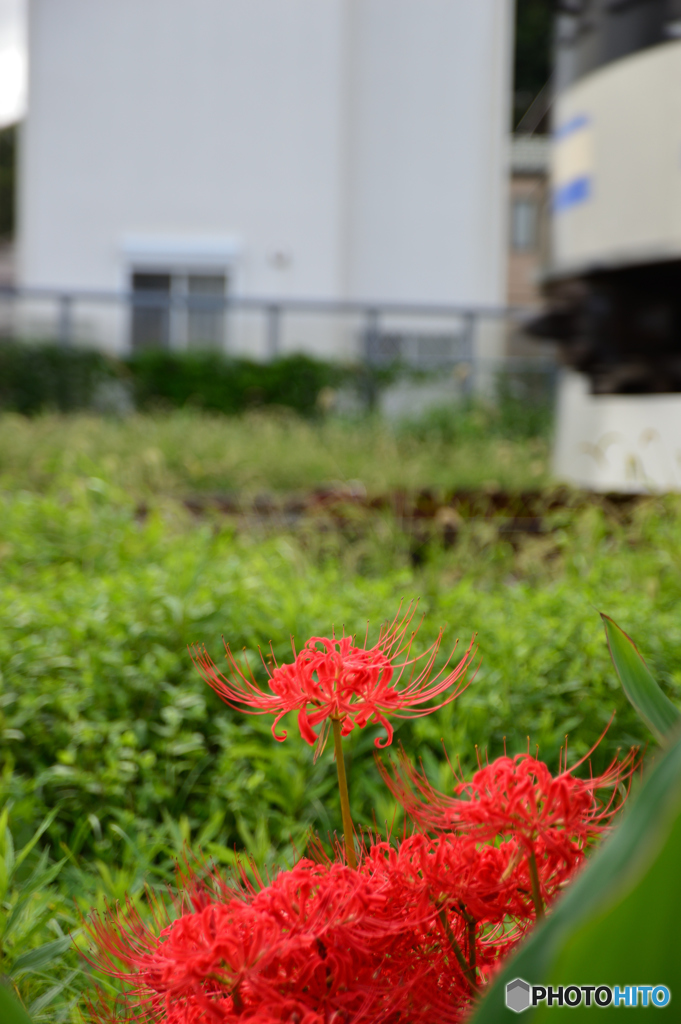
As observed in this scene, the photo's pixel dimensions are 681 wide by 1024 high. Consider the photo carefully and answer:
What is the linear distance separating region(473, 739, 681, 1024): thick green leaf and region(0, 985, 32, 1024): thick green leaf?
0.74 feet

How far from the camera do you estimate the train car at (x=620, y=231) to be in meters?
4.56

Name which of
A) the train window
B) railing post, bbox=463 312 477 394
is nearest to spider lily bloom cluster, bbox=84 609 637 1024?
railing post, bbox=463 312 477 394

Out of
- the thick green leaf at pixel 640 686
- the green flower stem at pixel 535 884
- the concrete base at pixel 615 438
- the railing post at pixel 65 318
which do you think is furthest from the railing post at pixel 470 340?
the green flower stem at pixel 535 884

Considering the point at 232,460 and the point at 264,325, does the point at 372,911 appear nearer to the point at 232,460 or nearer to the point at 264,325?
the point at 232,460

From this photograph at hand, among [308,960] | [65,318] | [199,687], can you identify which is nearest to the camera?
[308,960]

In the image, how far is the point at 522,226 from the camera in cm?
2992

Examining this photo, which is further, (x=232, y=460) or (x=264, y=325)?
(x=264, y=325)

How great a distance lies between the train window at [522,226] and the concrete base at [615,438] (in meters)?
25.6

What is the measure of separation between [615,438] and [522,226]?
2656 centimetres

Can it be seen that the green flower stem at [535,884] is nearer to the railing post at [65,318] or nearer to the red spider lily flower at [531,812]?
the red spider lily flower at [531,812]

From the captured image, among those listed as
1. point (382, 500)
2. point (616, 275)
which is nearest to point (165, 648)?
point (382, 500)

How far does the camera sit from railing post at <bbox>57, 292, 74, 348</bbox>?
567 inches

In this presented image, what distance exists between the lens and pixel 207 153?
15.4 meters

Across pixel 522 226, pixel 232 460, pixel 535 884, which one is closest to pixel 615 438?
pixel 232 460
